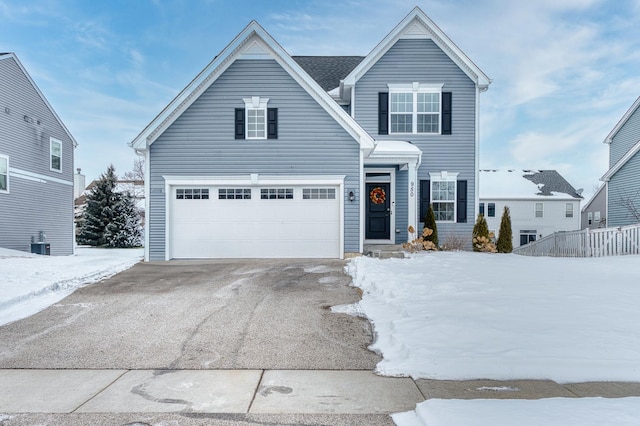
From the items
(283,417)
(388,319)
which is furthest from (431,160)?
(283,417)

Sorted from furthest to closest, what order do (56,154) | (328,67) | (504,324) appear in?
(56,154), (328,67), (504,324)

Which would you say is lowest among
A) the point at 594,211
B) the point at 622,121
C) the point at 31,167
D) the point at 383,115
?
the point at 594,211

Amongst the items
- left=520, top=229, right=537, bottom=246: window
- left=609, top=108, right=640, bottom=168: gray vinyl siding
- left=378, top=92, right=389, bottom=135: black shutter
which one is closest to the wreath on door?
left=378, top=92, right=389, bottom=135: black shutter

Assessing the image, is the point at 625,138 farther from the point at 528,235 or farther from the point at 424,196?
the point at 424,196

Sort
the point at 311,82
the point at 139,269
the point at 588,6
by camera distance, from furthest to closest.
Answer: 1. the point at 588,6
2. the point at 311,82
3. the point at 139,269

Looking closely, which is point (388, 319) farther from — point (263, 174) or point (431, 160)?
point (431, 160)

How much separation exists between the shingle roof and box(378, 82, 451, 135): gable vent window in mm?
2682

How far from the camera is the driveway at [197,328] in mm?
4102

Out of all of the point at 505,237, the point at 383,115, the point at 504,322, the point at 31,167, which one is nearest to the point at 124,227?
the point at 31,167

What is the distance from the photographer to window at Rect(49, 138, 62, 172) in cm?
1843

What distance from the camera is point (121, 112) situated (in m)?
29.9

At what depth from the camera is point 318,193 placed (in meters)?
11.9

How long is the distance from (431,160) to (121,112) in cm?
2612

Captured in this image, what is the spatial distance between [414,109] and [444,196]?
3.33 meters
